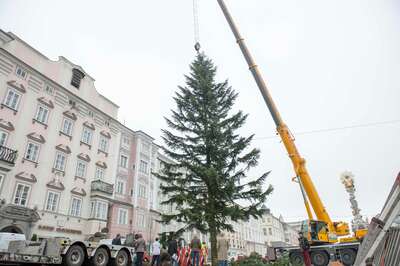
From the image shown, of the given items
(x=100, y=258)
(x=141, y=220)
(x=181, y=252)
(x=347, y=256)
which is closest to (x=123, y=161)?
(x=141, y=220)

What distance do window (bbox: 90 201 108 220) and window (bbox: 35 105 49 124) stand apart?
9.04 metres

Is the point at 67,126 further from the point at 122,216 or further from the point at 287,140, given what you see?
the point at 287,140

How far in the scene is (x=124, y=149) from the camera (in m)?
→ 33.1

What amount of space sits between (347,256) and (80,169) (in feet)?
76.8

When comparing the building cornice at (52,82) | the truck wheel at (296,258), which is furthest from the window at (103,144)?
the truck wheel at (296,258)

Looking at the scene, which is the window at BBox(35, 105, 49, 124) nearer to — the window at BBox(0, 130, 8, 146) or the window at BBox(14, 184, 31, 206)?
the window at BBox(0, 130, 8, 146)

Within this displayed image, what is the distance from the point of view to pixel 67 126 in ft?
86.1

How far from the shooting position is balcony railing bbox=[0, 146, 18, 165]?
19.8m

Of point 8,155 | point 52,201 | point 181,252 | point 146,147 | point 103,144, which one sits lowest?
point 181,252

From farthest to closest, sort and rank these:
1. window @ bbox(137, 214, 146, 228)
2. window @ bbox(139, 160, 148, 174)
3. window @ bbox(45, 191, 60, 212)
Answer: window @ bbox(139, 160, 148, 174) < window @ bbox(137, 214, 146, 228) < window @ bbox(45, 191, 60, 212)

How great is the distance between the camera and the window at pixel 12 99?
Answer: 21.4 metres

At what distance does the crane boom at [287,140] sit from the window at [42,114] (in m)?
17.8

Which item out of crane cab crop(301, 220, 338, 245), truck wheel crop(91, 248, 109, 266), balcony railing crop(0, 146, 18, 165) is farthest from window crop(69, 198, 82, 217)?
crane cab crop(301, 220, 338, 245)

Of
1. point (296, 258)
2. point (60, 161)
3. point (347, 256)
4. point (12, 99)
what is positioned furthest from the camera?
point (60, 161)
